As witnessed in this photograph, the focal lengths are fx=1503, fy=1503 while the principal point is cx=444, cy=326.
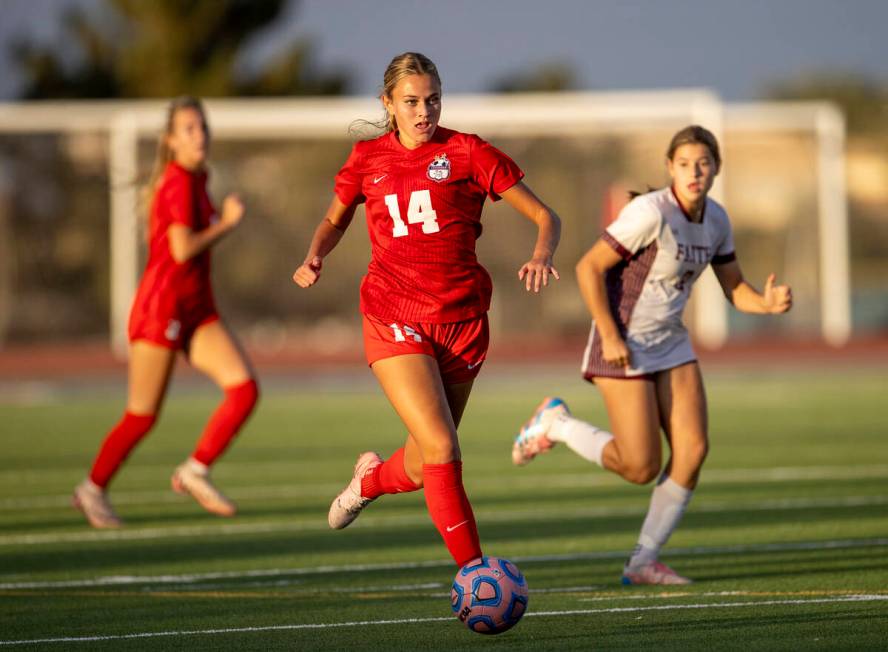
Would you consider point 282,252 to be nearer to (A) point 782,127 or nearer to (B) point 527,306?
(B) point 527,306

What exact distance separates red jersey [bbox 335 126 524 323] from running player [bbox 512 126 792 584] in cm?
106

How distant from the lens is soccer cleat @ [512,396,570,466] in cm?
810

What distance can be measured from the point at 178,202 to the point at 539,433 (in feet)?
8.72

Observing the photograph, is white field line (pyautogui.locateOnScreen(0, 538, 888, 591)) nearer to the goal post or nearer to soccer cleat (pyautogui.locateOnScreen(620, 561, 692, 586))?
soccer cleat (pyautogui.locateOnScreen(620, 561, 692, 586))

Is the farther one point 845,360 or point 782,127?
point 782,127

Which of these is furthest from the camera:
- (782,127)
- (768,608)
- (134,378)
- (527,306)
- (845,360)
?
(782,127)

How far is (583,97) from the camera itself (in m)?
37.9

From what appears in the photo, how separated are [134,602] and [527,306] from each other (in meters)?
30.3

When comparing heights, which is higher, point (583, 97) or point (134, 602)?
point (583, 97)

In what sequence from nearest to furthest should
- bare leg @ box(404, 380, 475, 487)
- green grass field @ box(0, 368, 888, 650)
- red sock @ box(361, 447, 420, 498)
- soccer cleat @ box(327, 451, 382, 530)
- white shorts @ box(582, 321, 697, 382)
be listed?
green grass field @ box(0, 368, 888, 650), bare leg @ box(404, 380, 475, 487), red sock @ box(361, 447, 420, 498), soccer cleat @ box(327, 451, 382, 530), white shorts @ box(582, 321, 697, 382)

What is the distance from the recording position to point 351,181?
20.1 feet

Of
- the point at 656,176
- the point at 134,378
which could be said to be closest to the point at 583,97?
the point at 656,176

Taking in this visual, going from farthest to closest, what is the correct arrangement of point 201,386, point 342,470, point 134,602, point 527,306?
1. point 527,306
2. point 201,386
3. point 342,470
4. point 134,602

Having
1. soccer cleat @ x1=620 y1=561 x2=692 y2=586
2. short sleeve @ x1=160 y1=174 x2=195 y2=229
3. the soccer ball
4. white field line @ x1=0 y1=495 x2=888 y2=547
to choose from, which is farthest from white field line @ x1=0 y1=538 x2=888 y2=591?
short sleeve @ x1=160 y1=174 x2=195 y2=229
